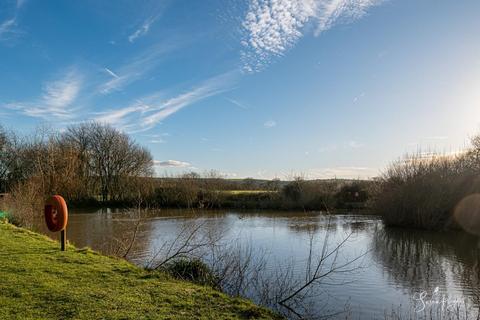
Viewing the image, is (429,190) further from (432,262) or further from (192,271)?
(192,271)

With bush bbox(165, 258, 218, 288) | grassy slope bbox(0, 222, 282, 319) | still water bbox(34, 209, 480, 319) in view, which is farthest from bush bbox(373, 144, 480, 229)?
grassy slope bbox(0, 222, 282, 319)

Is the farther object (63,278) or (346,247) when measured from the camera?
(346,247)

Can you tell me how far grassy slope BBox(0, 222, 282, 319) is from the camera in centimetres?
533

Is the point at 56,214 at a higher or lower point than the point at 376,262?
higher

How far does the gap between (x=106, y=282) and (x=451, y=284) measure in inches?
351

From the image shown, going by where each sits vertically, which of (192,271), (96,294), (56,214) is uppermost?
(56,214)

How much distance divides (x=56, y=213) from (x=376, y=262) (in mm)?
10296

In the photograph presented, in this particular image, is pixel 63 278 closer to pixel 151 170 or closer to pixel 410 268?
pixel 410 268

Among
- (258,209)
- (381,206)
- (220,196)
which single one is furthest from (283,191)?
(381,206)

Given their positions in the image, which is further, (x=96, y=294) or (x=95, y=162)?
(x=95, y=162)

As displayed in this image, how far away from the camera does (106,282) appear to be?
7086 millimetres

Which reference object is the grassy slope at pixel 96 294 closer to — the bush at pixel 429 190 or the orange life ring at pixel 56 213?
the orange life ring at pixel 56 213

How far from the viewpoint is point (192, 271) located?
32.0ft

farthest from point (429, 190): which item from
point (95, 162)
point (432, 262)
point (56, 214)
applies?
point (95, 162)
